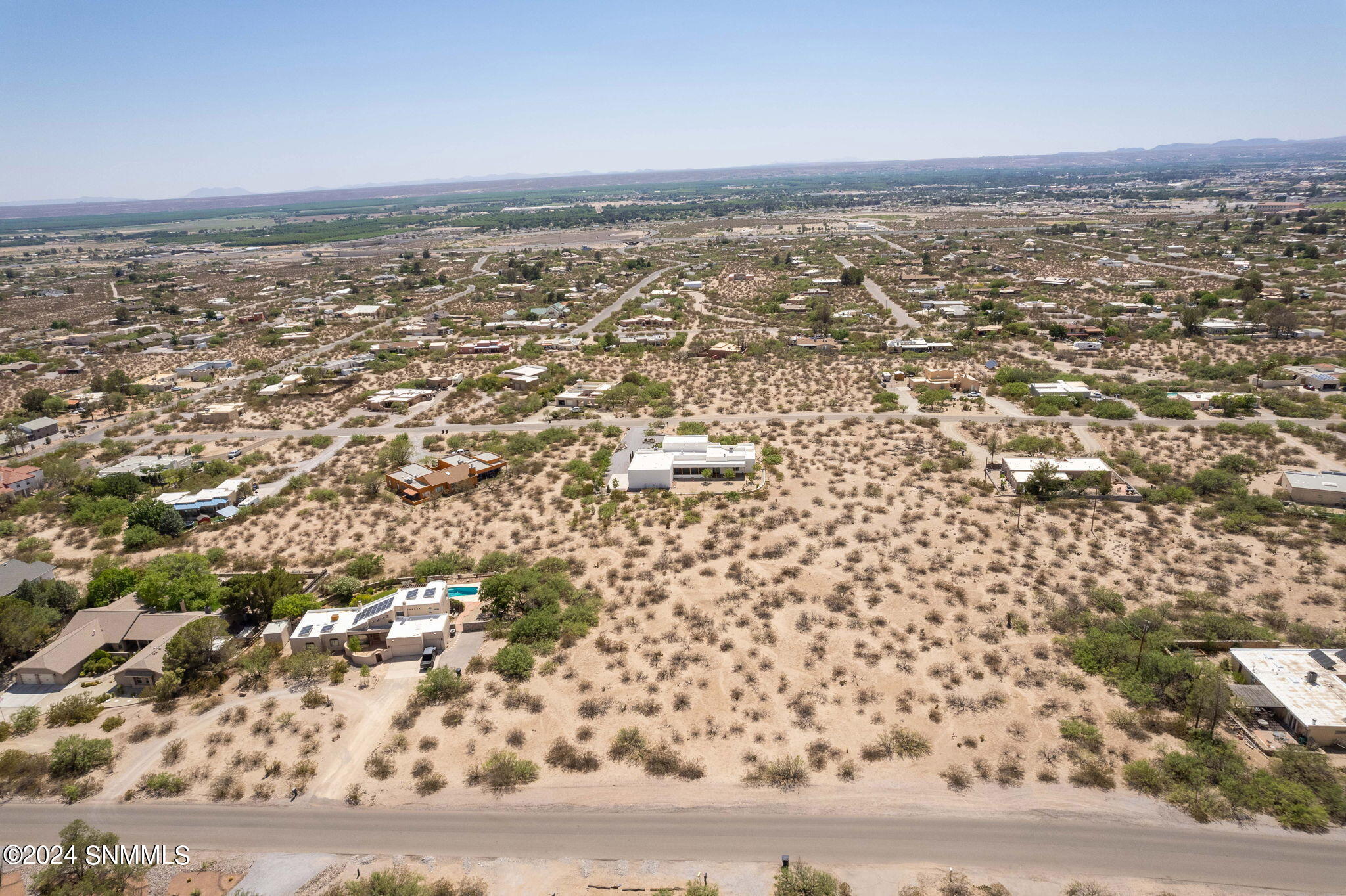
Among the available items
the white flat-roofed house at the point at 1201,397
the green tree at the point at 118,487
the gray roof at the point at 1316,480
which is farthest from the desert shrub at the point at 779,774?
the white flat-roofed house at the point at 1201,397

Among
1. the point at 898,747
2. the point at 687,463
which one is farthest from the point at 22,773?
the point at 687,463

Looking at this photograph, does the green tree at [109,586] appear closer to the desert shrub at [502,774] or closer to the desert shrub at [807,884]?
the desert shrub at [502,774]

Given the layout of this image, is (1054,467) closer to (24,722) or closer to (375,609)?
(375,609)

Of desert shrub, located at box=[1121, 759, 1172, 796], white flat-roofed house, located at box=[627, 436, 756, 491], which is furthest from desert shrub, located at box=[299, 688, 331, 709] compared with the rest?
desert shrub, located at box=[1121, 759, 1172, 796]

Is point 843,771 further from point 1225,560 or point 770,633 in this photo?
point 1225,560

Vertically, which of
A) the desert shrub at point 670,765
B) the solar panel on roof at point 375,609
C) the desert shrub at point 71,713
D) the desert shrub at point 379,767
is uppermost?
the solar panel on roof at point 375,609

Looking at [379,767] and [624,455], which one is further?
[624,455]
